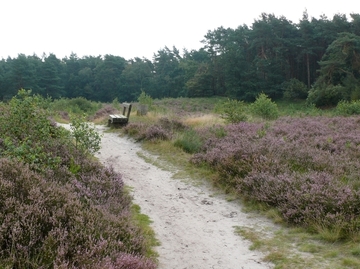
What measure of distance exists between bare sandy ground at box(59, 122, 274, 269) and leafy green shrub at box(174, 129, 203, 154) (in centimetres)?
214

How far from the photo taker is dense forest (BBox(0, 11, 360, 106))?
41625 mm

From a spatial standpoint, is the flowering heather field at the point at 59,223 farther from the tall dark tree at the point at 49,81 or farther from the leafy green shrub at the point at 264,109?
the tall dark tree at the point at 49,81

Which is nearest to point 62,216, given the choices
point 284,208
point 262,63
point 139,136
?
point 284,208

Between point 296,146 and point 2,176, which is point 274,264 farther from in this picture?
point 296,146

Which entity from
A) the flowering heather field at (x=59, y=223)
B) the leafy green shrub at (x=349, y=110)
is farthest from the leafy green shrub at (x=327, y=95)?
the flowering heather field at (x=59, y=223)

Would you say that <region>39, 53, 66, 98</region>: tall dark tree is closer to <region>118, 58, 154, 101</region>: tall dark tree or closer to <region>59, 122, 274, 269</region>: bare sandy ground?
<region>118, 58, 154, 101</region>: tall dark tree

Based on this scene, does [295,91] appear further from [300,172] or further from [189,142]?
[300,172]

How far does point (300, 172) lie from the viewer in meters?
7.78

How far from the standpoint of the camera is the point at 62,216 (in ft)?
13.7

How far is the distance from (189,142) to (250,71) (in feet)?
158

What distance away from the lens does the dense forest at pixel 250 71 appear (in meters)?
41.6

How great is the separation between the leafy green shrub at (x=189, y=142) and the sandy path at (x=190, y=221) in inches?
88.4

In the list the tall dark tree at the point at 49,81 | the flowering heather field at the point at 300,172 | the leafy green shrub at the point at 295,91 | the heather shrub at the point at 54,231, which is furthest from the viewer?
the tall dark tree at the point at 49,81

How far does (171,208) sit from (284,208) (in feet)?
7.69
